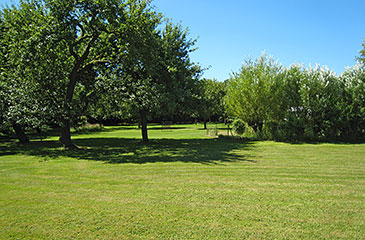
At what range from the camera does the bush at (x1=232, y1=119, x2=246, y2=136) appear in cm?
2330

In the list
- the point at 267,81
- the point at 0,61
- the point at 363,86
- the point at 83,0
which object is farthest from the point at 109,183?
the point at 363,86

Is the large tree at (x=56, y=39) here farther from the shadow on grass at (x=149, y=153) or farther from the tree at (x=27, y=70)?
the shadow on grass at (x=149, y=153)

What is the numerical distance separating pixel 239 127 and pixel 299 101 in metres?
5.62

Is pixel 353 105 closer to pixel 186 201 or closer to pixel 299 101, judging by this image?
pixel 299 101

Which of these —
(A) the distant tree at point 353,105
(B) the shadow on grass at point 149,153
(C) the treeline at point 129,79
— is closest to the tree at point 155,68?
(C) the treeline at point 129,79

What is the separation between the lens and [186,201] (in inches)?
236

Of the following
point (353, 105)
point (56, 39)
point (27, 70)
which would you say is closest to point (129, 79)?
point (56, 39)

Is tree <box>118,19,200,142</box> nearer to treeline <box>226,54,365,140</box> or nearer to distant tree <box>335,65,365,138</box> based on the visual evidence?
treeline <box>226,54,365,140</box>

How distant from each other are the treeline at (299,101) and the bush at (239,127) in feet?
3.46

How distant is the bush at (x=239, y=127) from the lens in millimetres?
23297

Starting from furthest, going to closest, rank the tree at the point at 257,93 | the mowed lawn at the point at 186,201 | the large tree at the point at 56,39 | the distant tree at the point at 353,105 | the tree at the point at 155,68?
the tree at the point at 257,93
the distant tree at the point at 353,105
the tree at the point at 155,68
the large tree at the point at 56,39
the mowed lawn at the point at 186,201

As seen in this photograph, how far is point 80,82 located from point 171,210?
1762 centimetres

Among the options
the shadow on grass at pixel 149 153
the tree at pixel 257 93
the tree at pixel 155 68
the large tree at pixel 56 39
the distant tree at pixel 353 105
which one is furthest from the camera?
the tree at pixel 257 93

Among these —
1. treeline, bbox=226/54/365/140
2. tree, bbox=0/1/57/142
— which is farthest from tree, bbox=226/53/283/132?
tree, bbox=0/1/57/142
